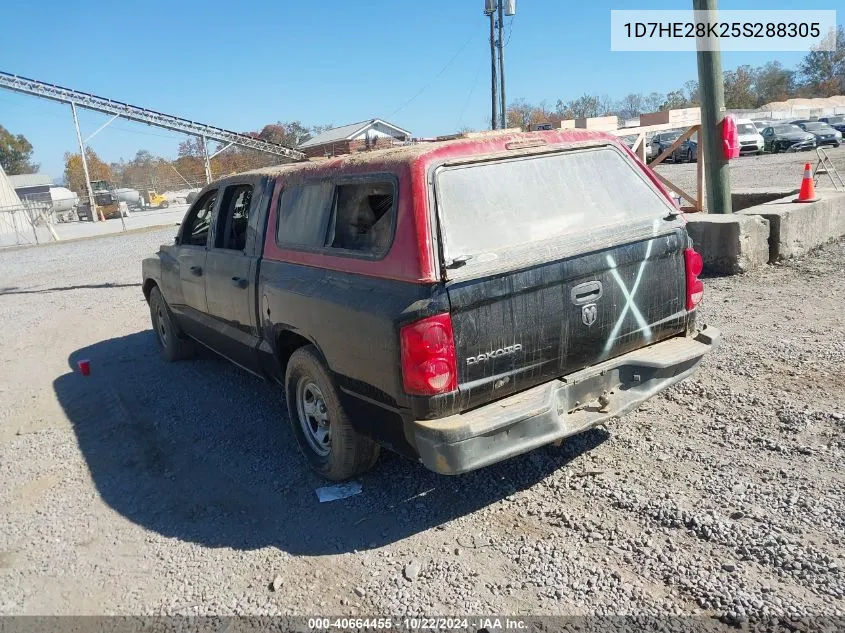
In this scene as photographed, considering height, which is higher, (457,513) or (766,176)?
(766,176)

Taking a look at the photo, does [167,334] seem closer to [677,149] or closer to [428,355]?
[428,355]

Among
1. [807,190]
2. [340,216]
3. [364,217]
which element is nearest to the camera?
[364,217]

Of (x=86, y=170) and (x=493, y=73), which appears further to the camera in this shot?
(x=86, y=170)

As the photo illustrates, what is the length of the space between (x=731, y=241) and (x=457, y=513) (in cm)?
572

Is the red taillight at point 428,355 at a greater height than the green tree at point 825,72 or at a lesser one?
lesser

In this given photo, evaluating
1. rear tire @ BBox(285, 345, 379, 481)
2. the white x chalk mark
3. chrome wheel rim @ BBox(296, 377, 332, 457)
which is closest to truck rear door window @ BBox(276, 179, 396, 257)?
rear tire @ BBox(285, 345, 379, 481)

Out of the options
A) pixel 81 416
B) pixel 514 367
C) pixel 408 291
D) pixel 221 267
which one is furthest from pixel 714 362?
pixel 81 416

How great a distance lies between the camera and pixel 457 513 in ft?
11.8

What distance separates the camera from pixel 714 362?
5.21 metres

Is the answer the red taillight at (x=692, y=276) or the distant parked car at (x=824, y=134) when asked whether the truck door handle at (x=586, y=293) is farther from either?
the distant parked car at (x=824, y=134)

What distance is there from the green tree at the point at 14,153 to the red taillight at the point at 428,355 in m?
107

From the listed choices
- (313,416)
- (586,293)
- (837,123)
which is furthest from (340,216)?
(837,123)

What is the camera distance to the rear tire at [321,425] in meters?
3.74

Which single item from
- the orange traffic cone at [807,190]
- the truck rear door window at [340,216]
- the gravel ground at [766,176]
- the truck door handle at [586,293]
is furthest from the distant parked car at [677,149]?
the truck door handle at [586,293]
